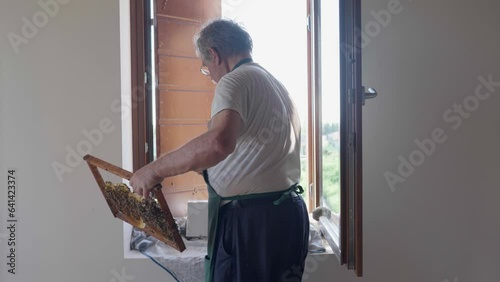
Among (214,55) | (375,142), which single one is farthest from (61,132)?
(375,142)

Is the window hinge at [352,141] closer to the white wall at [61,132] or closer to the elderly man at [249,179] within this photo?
the elderly man at [249,179]

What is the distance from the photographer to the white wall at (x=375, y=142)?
1.60 meters

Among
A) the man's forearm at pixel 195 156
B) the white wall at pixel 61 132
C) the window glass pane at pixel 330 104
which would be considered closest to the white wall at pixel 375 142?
the white wall at pixel 61 132

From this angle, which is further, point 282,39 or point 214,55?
point 282,39

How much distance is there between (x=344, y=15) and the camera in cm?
111

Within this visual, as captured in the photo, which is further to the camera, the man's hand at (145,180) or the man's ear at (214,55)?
the man's ear at (214,55)

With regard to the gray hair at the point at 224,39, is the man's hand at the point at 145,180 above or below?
below

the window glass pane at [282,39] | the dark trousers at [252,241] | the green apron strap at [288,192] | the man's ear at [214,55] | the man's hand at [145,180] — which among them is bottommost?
the dark trousers at [252,241]

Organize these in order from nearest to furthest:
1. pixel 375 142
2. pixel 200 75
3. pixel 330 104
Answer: pixel 330 104
pixel 375 142
pixel 200 75

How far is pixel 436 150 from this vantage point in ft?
5.73

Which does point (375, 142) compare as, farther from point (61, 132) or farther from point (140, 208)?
point (61, 132)

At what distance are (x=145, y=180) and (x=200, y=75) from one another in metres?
0.92

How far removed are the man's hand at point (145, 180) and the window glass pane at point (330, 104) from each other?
0.66m

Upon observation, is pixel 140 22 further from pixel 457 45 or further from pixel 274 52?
pixel 457 45
